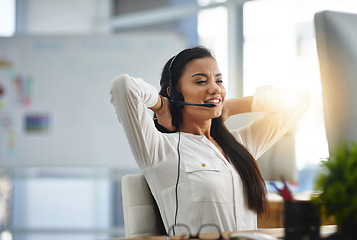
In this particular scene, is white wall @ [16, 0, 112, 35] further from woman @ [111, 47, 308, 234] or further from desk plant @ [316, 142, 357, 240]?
desk plant @ [316, 142, 357, 240]

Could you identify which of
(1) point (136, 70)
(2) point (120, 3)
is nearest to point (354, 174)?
(1) point (136, 70)

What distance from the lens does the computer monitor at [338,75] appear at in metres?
0.86

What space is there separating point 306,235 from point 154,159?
59 centimetres

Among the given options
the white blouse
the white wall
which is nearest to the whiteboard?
the white wall

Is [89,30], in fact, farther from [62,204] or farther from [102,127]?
[62,204]

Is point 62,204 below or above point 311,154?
below

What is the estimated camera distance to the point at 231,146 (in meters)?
1.40

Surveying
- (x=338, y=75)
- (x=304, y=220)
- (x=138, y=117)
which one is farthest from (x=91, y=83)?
(x=304, y=220)

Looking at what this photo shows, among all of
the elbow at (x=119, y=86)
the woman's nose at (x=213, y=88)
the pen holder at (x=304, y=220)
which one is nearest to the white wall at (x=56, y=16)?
the woman's nose at (x=213, y=88)

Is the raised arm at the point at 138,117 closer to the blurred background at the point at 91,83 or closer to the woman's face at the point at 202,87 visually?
the woman's face at the point at 202,87

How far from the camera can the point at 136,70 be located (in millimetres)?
2992

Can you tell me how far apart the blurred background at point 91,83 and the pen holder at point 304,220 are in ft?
6.98

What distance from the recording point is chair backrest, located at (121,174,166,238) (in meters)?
1.14

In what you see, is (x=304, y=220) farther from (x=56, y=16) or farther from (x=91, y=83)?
(x=56, y=16)
